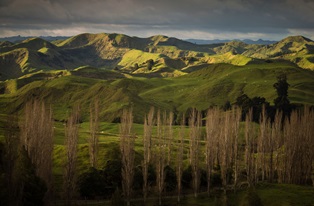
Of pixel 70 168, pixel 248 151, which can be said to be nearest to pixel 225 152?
pixel 248 151

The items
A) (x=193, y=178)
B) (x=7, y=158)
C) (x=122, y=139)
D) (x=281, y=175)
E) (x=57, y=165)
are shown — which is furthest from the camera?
(x=281, y=175)

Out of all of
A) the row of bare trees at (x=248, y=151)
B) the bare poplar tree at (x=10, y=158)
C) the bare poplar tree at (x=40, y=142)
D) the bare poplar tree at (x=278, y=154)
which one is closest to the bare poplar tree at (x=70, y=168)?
the bare poplar tree at (x=40, y=142)

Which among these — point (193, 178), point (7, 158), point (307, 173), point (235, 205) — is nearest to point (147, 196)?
point (193, 178)

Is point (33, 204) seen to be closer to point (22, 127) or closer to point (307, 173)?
point (22, 127)

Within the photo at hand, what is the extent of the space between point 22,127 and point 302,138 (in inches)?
3107

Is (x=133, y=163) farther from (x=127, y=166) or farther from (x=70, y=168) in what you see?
(x=70, y=168)

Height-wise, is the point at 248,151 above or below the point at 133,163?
below

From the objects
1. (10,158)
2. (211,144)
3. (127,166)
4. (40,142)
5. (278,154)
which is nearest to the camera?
(10,158)

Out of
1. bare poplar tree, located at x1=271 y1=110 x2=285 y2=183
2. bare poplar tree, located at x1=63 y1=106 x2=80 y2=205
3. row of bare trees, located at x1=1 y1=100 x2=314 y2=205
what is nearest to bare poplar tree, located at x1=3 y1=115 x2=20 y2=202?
row of bare trees, located at x1=1 y1=100 x2=314 y2=205

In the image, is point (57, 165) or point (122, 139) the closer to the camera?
point (122, 139)

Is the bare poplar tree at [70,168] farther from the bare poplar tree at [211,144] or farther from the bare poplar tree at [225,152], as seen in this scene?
the bare poplar tree at [225,152]

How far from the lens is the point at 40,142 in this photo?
81375mm

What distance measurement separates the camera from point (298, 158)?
10512cm

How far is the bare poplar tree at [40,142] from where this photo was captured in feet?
244
